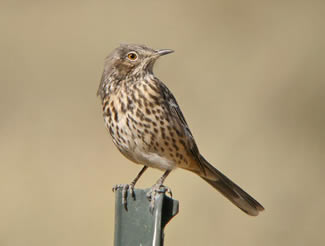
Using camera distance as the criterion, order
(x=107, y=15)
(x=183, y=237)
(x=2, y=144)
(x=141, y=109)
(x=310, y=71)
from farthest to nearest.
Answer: (x=107, y=15)
(x=310, y=71)
(x=2, y=144)
(x=183, y=237)
(x=141, y=109)

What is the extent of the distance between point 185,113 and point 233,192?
413 centimetres

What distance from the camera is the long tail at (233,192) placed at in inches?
266

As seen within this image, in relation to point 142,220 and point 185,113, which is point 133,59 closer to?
point 142,220

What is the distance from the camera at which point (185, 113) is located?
11.0 meters

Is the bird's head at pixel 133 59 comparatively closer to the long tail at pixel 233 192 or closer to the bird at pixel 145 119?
the bird at pixel 145 119

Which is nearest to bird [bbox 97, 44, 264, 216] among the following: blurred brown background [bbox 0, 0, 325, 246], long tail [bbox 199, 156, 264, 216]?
long tail [bbox 199, 156, 264, 216]

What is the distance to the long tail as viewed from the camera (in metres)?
6.75

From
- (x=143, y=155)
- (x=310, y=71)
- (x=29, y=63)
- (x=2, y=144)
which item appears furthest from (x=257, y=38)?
(x=143, y=155)

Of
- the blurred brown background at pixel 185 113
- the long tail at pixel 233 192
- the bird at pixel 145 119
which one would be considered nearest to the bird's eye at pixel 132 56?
the bird at pixel 145 119

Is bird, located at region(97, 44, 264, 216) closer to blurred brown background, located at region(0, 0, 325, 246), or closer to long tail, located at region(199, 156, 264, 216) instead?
long tail, located at region(199, 156, 264, 216)

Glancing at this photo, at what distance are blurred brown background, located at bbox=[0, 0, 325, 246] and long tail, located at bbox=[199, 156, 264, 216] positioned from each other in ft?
5.75

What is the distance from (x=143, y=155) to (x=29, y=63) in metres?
6.09

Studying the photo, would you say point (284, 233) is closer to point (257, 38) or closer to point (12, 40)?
point (257, 38)

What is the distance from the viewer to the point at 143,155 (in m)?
6.55
